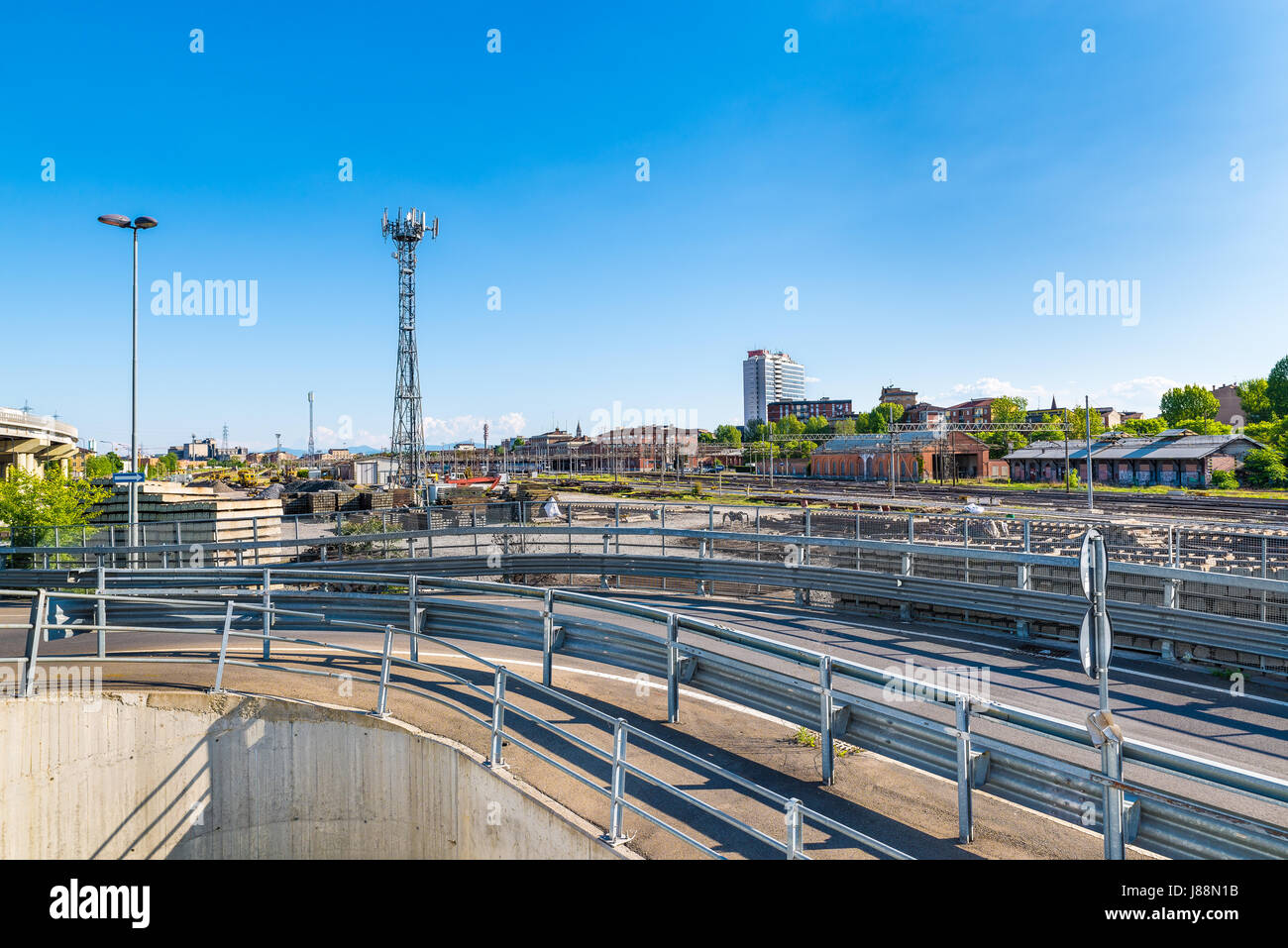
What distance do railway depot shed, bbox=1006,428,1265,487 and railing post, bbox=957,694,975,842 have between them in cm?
6415

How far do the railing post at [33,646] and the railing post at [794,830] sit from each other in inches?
321

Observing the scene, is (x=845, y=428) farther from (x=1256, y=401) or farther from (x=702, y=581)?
(x=702, y=581)

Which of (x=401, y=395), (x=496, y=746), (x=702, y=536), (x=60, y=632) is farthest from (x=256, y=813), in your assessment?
(x=401, y=395)

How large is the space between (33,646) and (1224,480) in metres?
79.7

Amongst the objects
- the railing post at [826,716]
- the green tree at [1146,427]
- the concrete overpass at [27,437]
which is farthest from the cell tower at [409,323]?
the green tree at [1146,427]

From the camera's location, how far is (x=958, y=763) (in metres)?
4.87

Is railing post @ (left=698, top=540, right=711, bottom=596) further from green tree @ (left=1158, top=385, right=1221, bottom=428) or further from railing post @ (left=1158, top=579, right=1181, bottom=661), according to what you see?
green tree @ (left=1158, top=385, right=1221, bottom=428)

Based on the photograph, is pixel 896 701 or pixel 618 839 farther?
pixel 896 701

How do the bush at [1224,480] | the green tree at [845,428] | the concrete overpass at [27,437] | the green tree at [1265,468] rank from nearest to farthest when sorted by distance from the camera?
the concrete overpass at [27,437]
the green tree at [1265,468]
the bush at [1224,480]
the green tree at [845,428]

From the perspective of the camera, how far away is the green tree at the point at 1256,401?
348 ft

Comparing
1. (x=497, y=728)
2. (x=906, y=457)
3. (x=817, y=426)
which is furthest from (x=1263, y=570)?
(x=817, y=426)

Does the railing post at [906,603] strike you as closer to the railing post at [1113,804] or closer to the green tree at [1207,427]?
the railing post at [1113,804]
